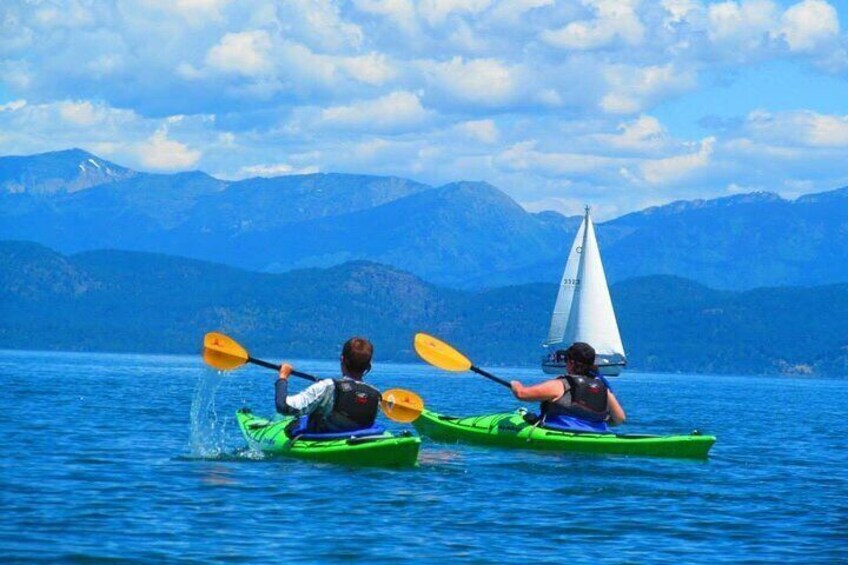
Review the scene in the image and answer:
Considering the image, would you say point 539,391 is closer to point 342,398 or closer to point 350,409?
point 350,409

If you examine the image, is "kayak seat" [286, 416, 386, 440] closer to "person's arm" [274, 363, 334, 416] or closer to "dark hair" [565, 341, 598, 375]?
"person's arm" [274, 363, 334, 416]

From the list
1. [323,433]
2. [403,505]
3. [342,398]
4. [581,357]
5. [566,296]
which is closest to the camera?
[403,505]

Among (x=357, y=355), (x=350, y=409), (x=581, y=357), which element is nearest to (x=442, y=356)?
(x=581, y=357)

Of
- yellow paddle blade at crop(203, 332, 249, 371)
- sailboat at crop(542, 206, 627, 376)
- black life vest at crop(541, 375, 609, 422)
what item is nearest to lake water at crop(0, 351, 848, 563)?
black life vest at crop(541, 375, 609, 422)

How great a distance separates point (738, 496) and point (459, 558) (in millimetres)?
7435

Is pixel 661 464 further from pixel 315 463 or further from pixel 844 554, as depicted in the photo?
pixel 844 554

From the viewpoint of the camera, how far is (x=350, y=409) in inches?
904

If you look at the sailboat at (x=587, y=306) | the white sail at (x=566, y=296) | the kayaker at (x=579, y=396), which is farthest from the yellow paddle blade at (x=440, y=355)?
the white sail at (x=566, y=296)

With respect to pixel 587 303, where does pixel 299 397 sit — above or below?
below

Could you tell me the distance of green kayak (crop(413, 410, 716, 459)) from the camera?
26.4 meters

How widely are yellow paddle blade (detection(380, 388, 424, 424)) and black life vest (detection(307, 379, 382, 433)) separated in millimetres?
1476

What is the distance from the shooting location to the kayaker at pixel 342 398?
22.0 meters

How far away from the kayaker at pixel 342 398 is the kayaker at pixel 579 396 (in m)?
3.50

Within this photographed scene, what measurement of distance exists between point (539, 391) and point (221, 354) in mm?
5091
